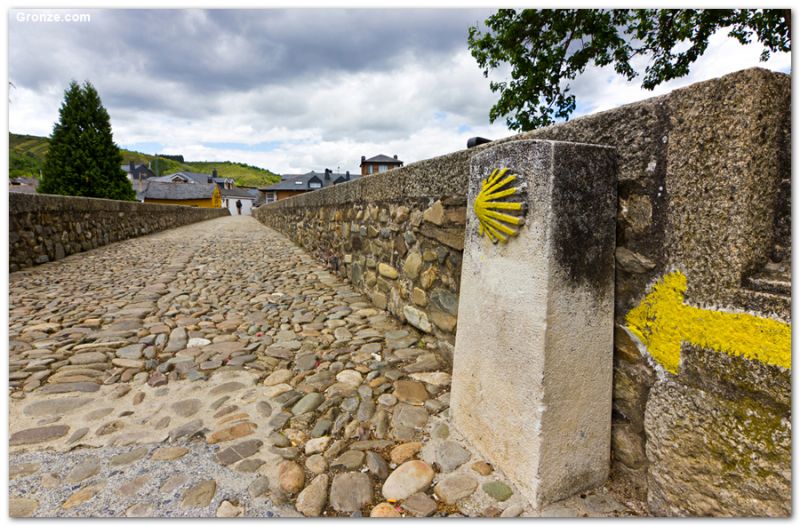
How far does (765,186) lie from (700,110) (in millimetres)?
257

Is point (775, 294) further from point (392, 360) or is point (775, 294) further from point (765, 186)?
point (392, 360)

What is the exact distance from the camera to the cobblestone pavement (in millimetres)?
1370

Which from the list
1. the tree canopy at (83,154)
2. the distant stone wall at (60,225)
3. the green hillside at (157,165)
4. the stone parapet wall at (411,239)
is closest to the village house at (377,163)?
the tree canopy at (83,154)

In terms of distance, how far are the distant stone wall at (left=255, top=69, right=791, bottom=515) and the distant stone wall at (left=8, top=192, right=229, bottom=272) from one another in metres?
7.03

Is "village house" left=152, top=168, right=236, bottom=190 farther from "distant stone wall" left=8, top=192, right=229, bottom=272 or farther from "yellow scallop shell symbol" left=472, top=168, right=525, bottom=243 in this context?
"yellow scallop shell symbol" left=472, top=168, right=525, bottom=243

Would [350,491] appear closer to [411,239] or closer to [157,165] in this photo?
[411,239]

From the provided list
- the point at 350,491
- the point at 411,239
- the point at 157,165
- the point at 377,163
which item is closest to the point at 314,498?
the point at 350,491

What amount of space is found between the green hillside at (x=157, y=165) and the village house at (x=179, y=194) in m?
32.4

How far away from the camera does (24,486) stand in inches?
55.7

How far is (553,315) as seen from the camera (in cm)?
122

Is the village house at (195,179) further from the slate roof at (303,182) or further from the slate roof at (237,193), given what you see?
the slate roof at (303,182)

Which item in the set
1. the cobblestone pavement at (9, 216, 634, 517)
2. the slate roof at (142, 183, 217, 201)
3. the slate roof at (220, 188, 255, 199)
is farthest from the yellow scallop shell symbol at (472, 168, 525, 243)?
the slate roof at (220, 188, 255, 199)

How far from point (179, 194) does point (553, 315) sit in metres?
57.4

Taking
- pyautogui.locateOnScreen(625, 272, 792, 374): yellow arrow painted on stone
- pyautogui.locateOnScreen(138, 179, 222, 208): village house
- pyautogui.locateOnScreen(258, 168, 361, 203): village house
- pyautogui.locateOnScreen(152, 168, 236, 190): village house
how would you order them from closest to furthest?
pyautogui.locateOnScreen(625, 272, 792, 374): yellow arrow painted on stone → pyautogui.locateOnScreen(138, 179, 222, 208): village house → pyautogui.locateOnScreen(258, 168, 361, 203): village house → pyautogui.locateOnScreen(152, 168, 236, 190): village house
